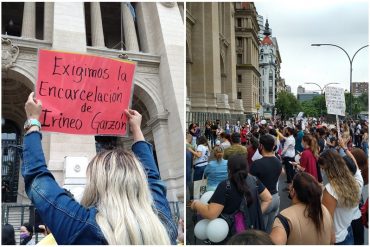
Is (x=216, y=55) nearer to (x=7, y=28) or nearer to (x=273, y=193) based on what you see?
(x=7, y=28)

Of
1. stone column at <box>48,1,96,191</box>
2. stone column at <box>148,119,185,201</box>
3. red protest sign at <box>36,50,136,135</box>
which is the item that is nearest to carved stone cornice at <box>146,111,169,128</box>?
stone column at <box>148,119,185,201</box>

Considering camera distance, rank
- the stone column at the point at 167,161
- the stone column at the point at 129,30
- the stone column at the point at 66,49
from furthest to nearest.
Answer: the stone column at the point at 129,30, the stone column at the point at 167,161, the stone column at the point at 66,49

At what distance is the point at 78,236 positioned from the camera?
2.08 meters

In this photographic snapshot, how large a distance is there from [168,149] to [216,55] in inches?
512

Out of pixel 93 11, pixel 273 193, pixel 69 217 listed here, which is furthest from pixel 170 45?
pixel 69 217

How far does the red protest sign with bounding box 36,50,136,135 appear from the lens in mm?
4598

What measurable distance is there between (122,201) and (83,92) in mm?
3002

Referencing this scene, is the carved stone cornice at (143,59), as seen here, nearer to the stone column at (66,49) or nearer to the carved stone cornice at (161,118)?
the stone column at (66,49)

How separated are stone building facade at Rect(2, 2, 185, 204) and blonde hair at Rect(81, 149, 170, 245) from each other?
48.6ft

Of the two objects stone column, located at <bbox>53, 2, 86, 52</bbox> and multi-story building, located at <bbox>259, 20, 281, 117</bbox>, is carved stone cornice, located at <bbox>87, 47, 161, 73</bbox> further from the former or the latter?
multi-story building, located at <bbox>259, 20, 281, 117</bbox>

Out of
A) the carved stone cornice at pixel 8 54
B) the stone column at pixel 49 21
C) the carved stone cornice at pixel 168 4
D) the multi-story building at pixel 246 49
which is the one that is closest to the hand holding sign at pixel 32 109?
the carved stone cornice at pixel 8 54

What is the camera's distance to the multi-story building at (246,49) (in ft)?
147

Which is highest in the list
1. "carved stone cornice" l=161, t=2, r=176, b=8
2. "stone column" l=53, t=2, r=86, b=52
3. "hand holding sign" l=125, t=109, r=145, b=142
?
"carved stone cornice" l=161, t=2, r=176, b=8

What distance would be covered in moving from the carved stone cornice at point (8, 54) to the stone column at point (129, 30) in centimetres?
569
